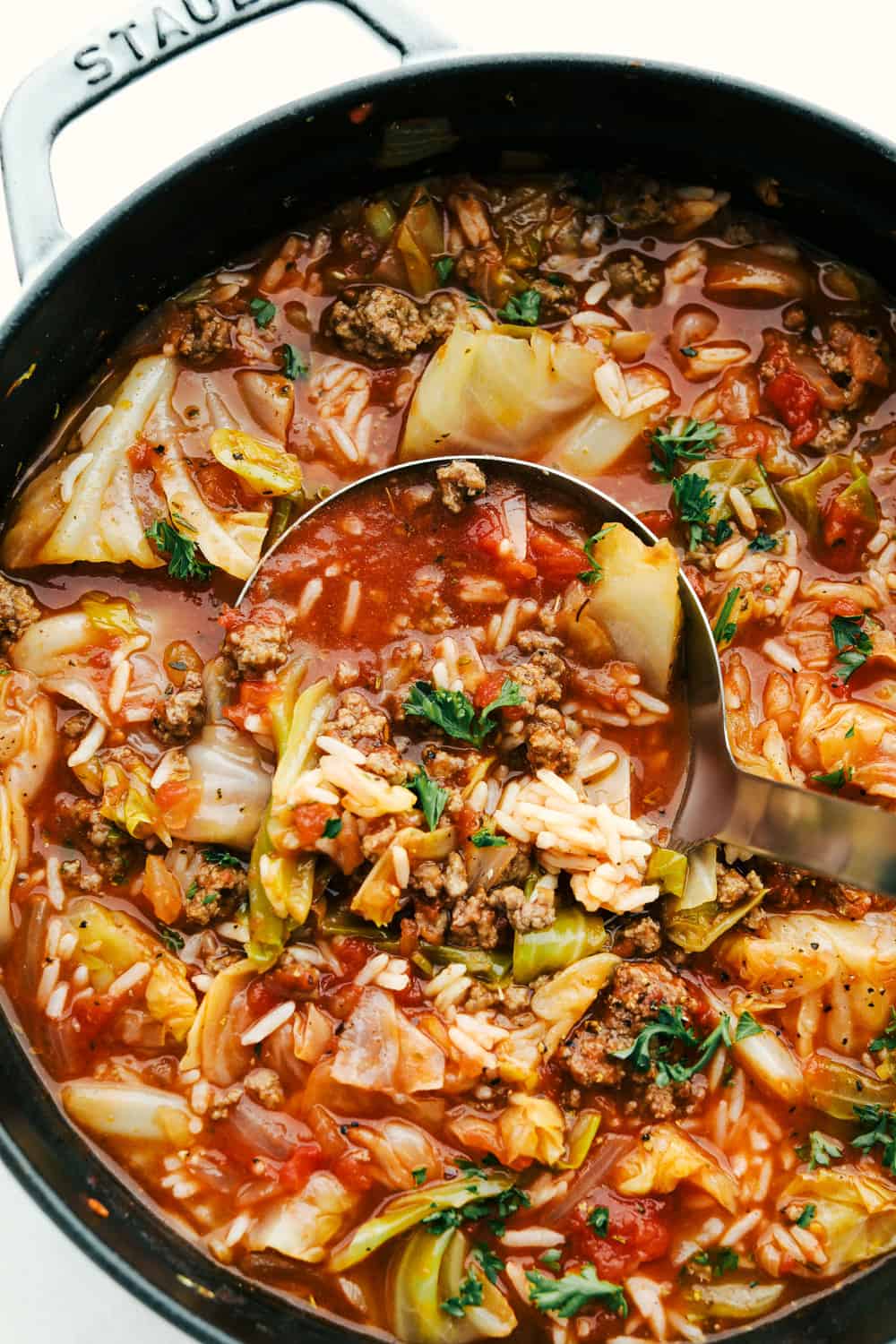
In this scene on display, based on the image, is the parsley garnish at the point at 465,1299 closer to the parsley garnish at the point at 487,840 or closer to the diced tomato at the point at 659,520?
the parsley garnish at the point at 487,840

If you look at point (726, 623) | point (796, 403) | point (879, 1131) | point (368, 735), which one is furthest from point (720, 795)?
point (796, 403)

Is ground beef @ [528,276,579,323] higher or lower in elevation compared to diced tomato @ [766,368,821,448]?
higher

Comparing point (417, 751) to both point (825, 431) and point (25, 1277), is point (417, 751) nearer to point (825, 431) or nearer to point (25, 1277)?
point (825, 431)

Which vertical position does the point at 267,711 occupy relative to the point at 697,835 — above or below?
above

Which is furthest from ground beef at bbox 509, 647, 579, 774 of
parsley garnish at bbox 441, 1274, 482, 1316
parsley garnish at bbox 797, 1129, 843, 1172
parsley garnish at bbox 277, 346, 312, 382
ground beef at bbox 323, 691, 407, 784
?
parsley garnish at bbox 441, 1274, 482, 1316

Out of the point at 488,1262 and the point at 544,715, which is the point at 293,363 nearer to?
the point at 544,715

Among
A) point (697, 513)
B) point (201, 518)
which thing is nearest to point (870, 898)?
Answer: point (697, 513)

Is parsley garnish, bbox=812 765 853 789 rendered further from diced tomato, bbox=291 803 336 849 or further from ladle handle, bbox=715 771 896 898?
diced tomato, bbox=291 803 336 849

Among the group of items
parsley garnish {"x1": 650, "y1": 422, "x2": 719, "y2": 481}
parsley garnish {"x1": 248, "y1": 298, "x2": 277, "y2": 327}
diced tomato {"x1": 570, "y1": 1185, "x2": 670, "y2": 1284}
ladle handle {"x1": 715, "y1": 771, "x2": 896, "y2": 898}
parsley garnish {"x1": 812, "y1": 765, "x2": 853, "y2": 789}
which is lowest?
diced tomato {"x1": 570, "y1": 1185, "x2": 670, "y2": 1284}
